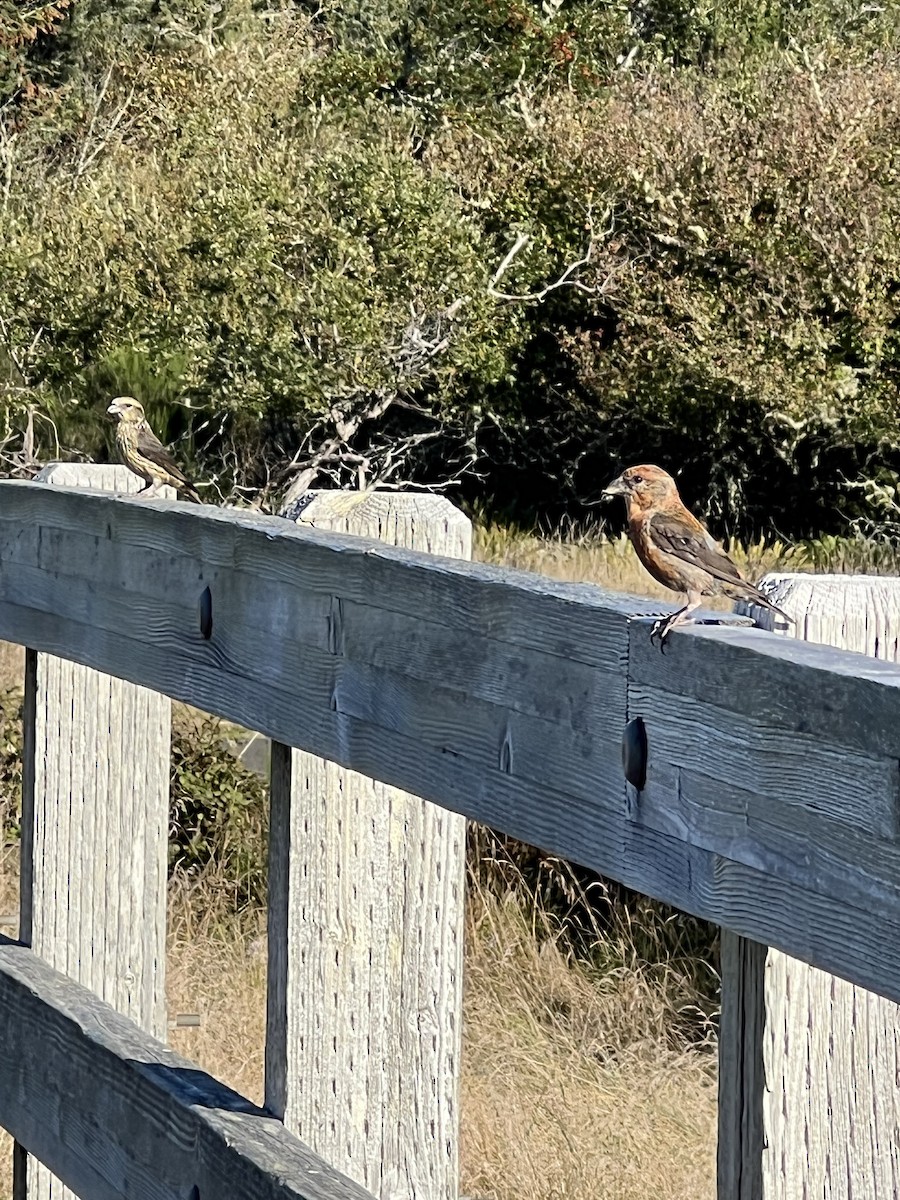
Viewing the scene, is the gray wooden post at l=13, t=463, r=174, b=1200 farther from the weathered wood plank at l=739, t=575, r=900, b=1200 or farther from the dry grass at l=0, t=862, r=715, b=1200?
the dry grass at l=0, t=862, r=715, b=1200

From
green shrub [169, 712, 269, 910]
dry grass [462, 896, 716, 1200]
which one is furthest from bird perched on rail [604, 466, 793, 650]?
green shrub [169, 712, 269, 910]

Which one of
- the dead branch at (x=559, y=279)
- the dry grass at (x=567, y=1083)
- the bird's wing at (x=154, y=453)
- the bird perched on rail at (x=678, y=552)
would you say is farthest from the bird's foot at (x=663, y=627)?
the dead branch at (x=559, y=279)

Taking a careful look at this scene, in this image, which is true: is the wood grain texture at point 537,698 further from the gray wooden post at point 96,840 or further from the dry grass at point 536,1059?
the dry grass at point 536,1059

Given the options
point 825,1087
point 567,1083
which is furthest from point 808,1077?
point 567,1083

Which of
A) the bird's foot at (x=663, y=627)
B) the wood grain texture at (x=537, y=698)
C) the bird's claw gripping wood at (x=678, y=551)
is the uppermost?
the bird's foot at (x=663, y=627)

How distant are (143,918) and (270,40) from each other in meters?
21.3

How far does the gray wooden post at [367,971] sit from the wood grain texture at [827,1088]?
804mm

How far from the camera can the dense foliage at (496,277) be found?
53.5ft

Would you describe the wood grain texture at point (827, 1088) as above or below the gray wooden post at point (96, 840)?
above

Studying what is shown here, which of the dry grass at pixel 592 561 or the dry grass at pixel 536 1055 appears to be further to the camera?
the dry grass at pixel 592 561

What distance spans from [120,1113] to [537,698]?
1005mm

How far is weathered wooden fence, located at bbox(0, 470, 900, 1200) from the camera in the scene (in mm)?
1298

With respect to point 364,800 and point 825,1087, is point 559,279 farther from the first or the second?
point 825,1087

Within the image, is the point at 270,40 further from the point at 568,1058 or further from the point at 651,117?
the point at 568,1058
